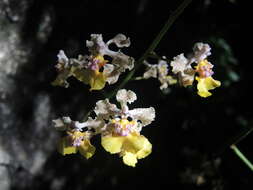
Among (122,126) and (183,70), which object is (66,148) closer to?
(122,126)

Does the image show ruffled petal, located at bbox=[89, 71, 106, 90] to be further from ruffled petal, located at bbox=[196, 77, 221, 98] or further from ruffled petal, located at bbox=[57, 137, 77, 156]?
ruffled petal, located at bbox=[196, 77, 221, 98]

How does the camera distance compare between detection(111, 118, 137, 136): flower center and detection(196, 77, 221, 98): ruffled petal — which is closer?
detection(111, 118, 137, 136): flower center

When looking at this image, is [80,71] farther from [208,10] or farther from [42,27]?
[208,10]

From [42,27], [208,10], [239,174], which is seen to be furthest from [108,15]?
[239,174]

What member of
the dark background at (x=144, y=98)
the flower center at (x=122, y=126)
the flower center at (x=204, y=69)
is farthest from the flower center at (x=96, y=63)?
the dark background at (x=144, y=98)

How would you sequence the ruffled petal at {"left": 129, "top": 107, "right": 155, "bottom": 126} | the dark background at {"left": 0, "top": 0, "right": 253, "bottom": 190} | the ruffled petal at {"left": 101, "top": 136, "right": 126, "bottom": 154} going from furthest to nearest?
1. the dark background at {"left": 0, "top": 0, "right": 253, "bottom": 190}
2. the ruffled petal at {"left": 129, "top": 107, "right": 155, "bottom": 126}
3. the ruffled petal at {"left": 101, "top": 136, "right": 126, "bottom": 154}

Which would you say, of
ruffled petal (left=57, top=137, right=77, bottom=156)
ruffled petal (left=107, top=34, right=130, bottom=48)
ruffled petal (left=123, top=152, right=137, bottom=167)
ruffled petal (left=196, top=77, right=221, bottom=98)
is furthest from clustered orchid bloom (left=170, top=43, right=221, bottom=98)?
ruffled petal (left=57, top=137, right=77, bottom=156)

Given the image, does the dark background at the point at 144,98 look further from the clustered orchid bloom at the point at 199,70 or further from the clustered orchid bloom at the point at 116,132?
the clustered orchid bloom at the point at 116,132

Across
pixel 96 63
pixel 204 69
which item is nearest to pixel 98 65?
pixel 96 63
